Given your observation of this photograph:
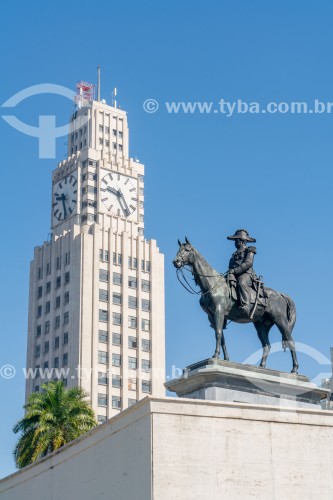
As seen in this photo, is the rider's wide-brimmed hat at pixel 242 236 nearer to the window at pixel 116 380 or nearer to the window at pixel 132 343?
the window at pixel 116 380

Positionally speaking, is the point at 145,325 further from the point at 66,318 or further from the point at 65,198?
the point at 65,198

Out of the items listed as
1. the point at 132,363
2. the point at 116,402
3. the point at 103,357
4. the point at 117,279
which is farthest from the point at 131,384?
the point at 117,279

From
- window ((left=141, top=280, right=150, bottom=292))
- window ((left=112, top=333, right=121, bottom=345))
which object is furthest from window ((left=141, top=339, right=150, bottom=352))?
window ((left=141, top=280, right=150, bottom=292))

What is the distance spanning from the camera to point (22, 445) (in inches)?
1870

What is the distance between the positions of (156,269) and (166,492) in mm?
101502

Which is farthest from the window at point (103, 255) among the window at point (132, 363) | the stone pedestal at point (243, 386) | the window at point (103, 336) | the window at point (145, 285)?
the stone pedestal at point (243, 386)

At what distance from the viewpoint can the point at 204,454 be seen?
24.8 m

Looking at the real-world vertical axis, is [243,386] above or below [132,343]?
below

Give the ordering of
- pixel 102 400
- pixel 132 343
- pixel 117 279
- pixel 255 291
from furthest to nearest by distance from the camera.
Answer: pixel 117 279
pixel 132 343
pixel 102 400
pixel 255 291

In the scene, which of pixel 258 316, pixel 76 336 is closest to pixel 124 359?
pixel 76 336

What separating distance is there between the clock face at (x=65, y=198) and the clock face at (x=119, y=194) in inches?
158

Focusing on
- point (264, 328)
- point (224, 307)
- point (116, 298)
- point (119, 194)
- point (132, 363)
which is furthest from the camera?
point (119, 194)

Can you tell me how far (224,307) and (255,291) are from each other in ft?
4.57

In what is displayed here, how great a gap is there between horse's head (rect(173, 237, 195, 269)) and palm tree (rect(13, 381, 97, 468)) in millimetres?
18614
